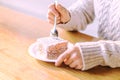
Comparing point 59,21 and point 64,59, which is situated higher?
point 59,21

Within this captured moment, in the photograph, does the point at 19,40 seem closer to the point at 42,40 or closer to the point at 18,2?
the point at 42,40

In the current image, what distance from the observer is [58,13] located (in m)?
1.23

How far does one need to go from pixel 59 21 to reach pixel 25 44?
0.77 ft

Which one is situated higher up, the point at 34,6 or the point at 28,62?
the point at 34,6

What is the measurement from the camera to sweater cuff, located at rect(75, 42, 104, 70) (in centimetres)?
91

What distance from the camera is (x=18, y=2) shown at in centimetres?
228

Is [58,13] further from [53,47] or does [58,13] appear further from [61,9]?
[53,47]

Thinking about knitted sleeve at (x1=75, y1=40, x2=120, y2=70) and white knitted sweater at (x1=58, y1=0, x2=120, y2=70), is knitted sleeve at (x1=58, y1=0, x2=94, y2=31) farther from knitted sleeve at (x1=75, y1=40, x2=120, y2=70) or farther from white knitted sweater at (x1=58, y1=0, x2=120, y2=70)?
knitted sleeve at (x1=75, y1=40, x2=120, y2=70)

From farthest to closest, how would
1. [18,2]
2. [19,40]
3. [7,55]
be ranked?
[18,2], [19,40], [7,55]

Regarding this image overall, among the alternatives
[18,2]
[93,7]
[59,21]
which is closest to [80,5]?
[93,7]

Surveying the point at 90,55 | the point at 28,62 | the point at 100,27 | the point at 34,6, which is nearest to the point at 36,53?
the point at 28,62

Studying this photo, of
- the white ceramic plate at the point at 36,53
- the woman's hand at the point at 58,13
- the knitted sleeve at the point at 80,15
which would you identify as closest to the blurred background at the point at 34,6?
the knitted sleeve at the point at 80,15

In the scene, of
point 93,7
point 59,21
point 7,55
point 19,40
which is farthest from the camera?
point 93,7

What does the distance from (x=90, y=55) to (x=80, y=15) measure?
47cm
